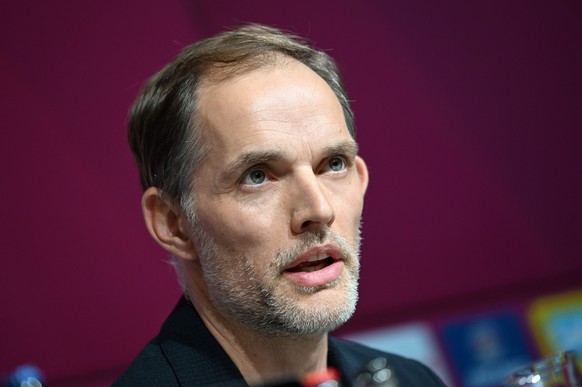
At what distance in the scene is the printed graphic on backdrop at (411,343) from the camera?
2.70 m

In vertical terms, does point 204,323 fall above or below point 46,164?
below

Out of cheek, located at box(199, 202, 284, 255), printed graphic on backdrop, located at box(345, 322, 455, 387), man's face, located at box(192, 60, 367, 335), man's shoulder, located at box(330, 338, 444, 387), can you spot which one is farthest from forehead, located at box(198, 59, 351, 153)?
printed graphic on backdrop, located at box(345, 322, 455, 387)

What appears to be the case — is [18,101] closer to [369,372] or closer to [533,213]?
[533,213]

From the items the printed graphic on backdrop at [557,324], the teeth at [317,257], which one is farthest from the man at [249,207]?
the printed graphic on backdrop at [557,324]

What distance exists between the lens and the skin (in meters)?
1.51

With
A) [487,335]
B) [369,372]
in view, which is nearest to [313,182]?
[369,372]

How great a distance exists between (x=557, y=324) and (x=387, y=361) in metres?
1.04

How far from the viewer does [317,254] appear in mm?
1520

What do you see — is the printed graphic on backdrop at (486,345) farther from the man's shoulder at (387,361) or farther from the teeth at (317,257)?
the teeth at (317,257)

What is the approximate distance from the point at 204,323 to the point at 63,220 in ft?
3.38

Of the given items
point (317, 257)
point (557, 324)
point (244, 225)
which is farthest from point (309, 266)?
point (557, 324)

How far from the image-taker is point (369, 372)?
2.82 feet

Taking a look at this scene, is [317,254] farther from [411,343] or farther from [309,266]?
[411,343]

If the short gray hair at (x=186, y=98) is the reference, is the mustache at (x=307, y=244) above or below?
below
